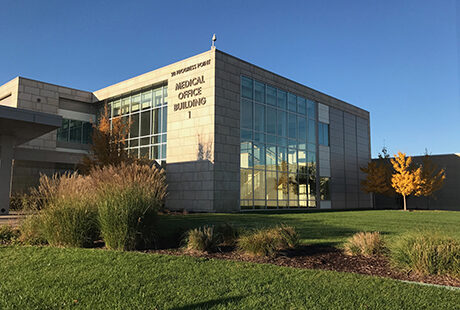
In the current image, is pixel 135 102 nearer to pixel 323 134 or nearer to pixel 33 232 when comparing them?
pixel 323 134

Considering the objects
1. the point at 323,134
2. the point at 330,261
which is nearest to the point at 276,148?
the point at 323,134

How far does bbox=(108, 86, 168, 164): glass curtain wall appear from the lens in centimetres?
2473

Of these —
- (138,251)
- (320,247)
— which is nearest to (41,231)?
(138,251)

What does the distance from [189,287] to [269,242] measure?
2.65 meters

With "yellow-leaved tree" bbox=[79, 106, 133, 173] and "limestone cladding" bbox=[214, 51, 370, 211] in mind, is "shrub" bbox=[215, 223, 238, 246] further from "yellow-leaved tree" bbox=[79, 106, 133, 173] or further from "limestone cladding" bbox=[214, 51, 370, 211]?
"yellow-leaved tree" bbox=[79, 106, 133, 173]

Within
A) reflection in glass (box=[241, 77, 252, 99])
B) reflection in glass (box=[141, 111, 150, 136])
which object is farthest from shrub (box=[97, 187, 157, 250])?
reflection in glass (box=[141, 111, 150, 136])

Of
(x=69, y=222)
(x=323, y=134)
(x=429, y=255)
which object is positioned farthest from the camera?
(x=323, y=134)

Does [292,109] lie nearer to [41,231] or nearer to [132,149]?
[132,149]

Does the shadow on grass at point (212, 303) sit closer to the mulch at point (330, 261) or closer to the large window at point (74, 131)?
the mulch at point (330, 261)

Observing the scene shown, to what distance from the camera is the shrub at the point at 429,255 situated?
5.71m

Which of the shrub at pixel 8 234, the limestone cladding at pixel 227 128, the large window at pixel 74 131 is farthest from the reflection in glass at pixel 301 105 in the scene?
the shrub at pixel 8 234

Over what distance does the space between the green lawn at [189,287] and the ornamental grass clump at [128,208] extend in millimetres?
895

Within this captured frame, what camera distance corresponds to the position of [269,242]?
23.9 feet

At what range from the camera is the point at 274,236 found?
7543mm
